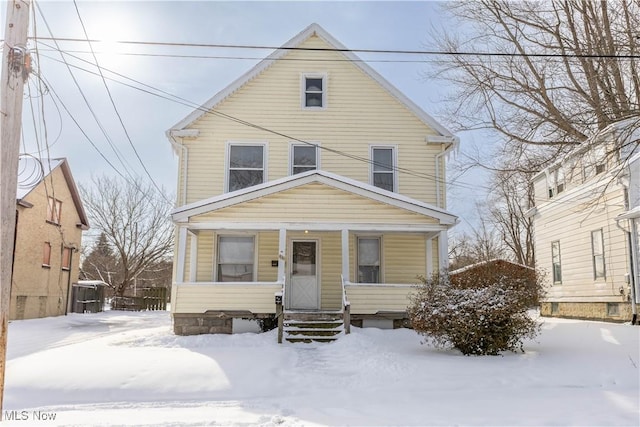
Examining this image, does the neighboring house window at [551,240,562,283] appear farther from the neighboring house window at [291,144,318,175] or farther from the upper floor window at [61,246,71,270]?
the upper floor window at [61,246,71,270]

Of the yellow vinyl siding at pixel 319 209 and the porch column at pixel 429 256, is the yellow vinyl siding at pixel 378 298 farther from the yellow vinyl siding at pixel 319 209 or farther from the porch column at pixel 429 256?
the yellow vinyl siding at pixel 319 209

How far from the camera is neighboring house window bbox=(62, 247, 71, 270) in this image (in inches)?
972

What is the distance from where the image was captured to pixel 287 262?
14.4 m

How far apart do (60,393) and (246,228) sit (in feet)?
20.5

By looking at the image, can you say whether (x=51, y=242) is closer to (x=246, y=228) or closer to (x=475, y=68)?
(x=246, y=228)

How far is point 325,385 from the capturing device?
773cm

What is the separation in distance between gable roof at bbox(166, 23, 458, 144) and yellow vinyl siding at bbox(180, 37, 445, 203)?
0.14 meters

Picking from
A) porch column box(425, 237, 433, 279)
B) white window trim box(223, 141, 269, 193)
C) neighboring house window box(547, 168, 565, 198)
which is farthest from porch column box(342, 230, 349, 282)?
neighboring house window box(547, 168, 565, 198)

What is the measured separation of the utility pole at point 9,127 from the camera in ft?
19.6

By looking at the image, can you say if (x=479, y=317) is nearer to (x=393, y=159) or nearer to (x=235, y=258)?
(x=393, y=159)

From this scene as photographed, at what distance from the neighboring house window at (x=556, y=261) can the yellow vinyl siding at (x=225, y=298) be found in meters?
11.7

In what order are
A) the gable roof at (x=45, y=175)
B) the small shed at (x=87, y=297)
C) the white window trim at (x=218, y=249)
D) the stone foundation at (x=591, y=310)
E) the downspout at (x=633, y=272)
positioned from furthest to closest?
the small shed at (x=87, y=297) → the gable roof at (x=45, y=175) → the stone foundation at (x=591, y=310) → the white window trim at (x=218, y=249) → the downspout at (x=633, y=272)

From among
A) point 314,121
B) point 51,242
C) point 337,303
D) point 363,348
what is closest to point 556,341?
point 363,348

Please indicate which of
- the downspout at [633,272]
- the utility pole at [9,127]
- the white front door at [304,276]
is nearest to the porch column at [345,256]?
the white front door at [304,276]
